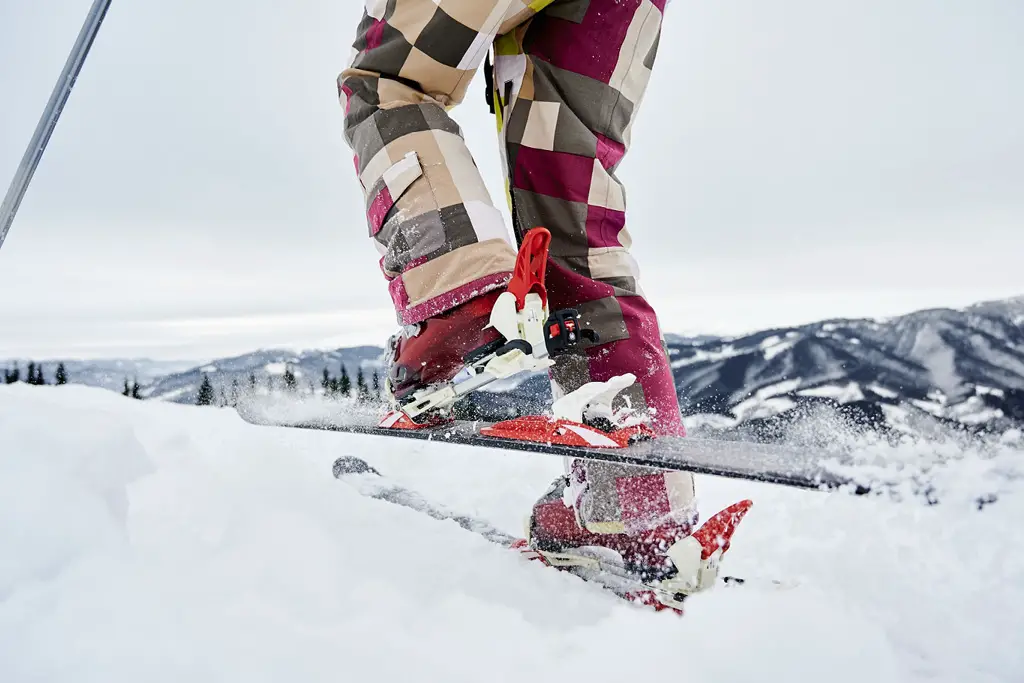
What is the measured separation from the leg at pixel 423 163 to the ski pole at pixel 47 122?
133 cm

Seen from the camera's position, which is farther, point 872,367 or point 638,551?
point 872,367

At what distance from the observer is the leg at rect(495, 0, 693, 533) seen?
1247 mm

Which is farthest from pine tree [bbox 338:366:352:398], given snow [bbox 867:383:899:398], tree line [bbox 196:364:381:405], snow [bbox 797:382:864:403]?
snow [bbox 867:383:899:398]

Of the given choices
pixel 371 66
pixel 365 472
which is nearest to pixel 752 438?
pixel 371 66

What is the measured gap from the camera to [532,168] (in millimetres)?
1321

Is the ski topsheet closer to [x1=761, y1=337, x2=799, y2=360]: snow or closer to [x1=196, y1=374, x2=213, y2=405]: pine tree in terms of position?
[x1=196, y1=374, x2=213, y2=405]: pine tree

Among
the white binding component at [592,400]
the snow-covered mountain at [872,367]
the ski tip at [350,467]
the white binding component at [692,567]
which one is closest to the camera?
the white binding component at [692,567]

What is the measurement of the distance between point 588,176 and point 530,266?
1.23ft

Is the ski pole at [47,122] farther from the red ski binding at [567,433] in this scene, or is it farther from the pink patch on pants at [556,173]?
the red ski binding at [567,433]

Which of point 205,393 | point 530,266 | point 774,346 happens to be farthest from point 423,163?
point 774,346

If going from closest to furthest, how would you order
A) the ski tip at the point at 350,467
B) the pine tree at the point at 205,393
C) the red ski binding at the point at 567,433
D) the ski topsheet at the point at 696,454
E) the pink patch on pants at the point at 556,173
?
1. the ski topsheet at the point at 696,454
2. the red ski binding at the point at 567,433
3. the pink patch on pants at the point at 556,173
4. the ski tip at the point at 350,467
5. the pine tree at the point at 205,393

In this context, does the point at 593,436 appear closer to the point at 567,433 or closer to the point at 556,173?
the point at 567,433

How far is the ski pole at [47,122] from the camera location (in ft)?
6.05

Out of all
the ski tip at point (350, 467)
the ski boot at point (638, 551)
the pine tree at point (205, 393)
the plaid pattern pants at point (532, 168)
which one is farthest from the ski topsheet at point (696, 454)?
the pine tree at point (205, 393)
